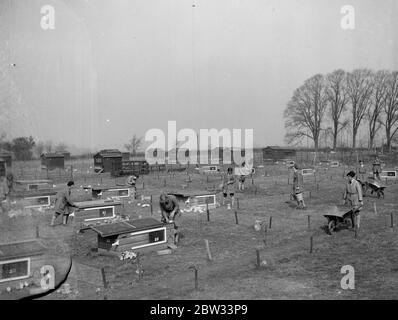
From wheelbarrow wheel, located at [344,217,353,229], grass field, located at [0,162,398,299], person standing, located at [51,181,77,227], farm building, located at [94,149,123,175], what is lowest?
grass field, located at [0,162,398,299]

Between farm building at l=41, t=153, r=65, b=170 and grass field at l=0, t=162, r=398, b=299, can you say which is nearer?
grass field at l=0, t=162, r=398, b=299

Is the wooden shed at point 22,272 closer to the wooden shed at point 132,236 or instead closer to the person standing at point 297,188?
the wooden shed at point 132,236

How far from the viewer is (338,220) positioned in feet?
37.0

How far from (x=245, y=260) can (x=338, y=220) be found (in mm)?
3889

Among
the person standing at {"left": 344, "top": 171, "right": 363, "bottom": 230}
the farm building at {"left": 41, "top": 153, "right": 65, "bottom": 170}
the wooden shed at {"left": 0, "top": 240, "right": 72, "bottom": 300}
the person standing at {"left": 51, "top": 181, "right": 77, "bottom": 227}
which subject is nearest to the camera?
the wooden shed at {"left": 0, "top": 240, "right": 72, "bottom": 300}

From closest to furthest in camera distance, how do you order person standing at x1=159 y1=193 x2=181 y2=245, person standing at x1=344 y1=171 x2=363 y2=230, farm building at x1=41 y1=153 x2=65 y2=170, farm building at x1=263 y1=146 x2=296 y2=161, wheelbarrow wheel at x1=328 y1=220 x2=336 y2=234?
person standing at x1=159 y1=193 x2=181 y2=245
wheelbarrow wheel at x1=328 y1=220 x2=336 y2=234
person standing at x1=344 y1=171 x2=363 y2=230
farm building at x1=41 y1=153 x2=65 y2=170
farm building at x1=263 y1=146 x2=296 y2=161

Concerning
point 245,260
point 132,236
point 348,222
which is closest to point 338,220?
point 348,222

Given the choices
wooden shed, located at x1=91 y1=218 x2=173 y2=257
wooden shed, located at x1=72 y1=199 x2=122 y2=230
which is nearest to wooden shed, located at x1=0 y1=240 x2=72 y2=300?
wooden shed, located at x1=91 y1=218 x2=173 y2=257

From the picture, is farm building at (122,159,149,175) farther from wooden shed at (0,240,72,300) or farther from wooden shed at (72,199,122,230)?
wooden shed at (0,240,72,300)

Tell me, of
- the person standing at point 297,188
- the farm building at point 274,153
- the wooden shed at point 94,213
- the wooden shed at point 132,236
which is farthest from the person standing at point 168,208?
the farm building at point 274,153

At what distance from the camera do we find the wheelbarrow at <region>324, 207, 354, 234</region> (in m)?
11.0

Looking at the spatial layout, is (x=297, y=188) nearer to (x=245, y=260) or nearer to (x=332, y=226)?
(x=332, y=226)

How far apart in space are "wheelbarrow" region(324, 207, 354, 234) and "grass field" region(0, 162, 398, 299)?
26 centimetres
